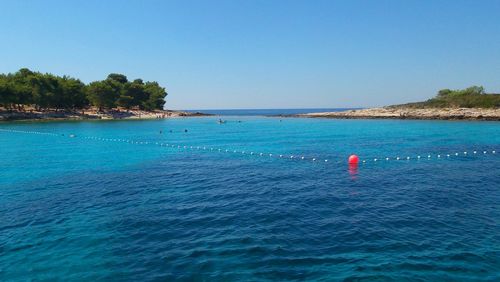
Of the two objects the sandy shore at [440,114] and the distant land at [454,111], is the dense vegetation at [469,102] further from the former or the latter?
the sandy shore at [440,114]

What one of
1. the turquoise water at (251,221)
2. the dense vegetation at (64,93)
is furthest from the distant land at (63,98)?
the turquoise water at (251,221)

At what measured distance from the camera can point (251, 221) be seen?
18.2m

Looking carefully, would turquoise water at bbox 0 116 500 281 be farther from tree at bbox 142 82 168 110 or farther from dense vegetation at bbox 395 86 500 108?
tree at bbox 142 82 168 110

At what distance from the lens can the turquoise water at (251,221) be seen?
42.9ft

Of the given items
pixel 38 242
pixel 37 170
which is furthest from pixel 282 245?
pixel 37 170

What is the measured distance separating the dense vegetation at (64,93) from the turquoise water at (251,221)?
9231 cm

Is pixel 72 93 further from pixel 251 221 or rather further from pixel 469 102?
pixel 469 102

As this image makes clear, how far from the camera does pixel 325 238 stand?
1577 cm

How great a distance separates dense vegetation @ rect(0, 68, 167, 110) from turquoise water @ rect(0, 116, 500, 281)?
9231 cm

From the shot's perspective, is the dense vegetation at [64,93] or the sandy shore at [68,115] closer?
the dense vegetation at [64,93]

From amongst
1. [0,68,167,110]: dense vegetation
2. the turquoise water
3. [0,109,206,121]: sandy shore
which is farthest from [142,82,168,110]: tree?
the turquoise water

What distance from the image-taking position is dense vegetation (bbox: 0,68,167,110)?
11200cm

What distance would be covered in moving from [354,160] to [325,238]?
20.8 metres

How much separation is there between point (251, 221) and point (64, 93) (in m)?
131
